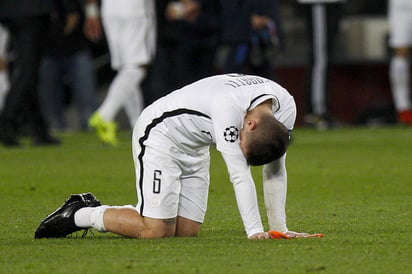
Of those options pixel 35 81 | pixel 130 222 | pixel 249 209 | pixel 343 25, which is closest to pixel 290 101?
pixel 249 209

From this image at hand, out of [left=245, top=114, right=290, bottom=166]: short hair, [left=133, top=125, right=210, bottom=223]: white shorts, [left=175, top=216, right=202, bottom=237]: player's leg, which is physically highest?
[left=245, top=114, right=290, bottom=166]: short hair

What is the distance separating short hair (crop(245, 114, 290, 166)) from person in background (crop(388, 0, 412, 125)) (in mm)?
9322

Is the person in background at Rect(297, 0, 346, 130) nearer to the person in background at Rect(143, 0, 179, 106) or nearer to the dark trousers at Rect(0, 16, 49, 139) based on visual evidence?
the person in background at Rect(143, 0, 179, 106)

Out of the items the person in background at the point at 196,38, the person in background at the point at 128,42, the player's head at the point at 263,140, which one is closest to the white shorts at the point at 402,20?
the person in background at the point at 196,38

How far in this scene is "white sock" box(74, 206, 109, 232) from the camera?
600 centimetres

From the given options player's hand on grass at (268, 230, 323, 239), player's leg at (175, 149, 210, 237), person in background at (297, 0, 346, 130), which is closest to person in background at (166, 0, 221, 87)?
person in background at (297, 0, 346, 130)

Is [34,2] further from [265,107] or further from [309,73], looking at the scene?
[265,107]

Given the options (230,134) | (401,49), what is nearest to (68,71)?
(401,49)

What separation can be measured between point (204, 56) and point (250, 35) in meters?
1.44

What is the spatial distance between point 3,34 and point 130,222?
8.33 metres

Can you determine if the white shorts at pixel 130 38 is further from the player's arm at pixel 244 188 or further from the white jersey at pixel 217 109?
the player's arm at pixel 244 188

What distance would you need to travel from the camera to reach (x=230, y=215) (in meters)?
6.88

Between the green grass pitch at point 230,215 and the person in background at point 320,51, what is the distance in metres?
2.39

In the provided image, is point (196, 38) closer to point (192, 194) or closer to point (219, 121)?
point (192, 194)
